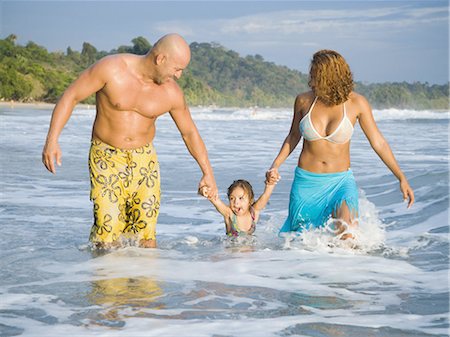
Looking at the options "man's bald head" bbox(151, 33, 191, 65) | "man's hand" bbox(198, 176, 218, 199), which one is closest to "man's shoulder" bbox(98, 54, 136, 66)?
"man's bald head" bbox(151, 33, 191, 65)

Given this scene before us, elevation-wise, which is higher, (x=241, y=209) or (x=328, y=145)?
(x=328, y=145)

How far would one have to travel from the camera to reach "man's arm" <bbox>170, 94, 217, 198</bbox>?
5.74 m

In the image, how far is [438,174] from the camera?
38.1 feet

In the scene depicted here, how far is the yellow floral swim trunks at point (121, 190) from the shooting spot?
18.4 feet

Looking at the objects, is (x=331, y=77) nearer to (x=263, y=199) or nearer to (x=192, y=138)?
(x=192, y=138)

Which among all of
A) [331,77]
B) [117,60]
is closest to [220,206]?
[331,77]

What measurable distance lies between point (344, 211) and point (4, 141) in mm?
14265

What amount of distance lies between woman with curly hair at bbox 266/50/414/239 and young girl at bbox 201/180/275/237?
45 cm

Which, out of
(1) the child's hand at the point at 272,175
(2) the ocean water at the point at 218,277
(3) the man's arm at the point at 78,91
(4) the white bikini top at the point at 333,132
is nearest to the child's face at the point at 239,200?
(2) the ocean water at the point at 218,277

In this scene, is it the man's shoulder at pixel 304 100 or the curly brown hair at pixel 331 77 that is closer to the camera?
the curly brown hair at pixel 331 77

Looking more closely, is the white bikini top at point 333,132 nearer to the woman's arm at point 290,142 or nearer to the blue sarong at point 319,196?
the woman's arm at point 290,142

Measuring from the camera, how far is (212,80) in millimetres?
153750

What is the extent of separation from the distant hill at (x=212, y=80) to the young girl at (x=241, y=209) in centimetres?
6088

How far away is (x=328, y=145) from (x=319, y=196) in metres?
0.43
